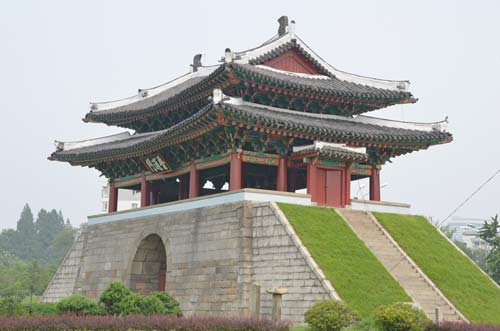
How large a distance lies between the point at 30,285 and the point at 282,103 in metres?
54.2

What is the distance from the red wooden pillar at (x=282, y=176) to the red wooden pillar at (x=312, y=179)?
925mm

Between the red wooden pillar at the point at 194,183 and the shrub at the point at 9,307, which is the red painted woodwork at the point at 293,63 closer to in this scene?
the red wooden pillar at the point at 194,183

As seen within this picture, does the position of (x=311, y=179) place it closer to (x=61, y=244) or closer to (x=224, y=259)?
(x=224, y=259)

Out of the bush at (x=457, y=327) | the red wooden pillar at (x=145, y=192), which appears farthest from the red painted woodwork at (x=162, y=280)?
the bush at (x=457, y=327)

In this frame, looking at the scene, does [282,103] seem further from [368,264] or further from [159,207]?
[368,264]

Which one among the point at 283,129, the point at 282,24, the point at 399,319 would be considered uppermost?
the point at 282,24

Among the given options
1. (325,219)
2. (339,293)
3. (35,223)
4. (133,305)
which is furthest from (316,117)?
(35,223)

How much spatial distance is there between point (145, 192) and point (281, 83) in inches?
369

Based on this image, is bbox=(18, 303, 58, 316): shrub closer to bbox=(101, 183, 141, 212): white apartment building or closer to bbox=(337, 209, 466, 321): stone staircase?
bbox=(337, 209, 466, 321): stone staircase

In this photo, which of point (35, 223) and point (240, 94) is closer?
point (240, 94)

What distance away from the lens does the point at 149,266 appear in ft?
108

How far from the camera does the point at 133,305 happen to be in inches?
842

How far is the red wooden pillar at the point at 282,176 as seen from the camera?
27906 mm

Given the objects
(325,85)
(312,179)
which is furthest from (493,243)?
(312,179)
